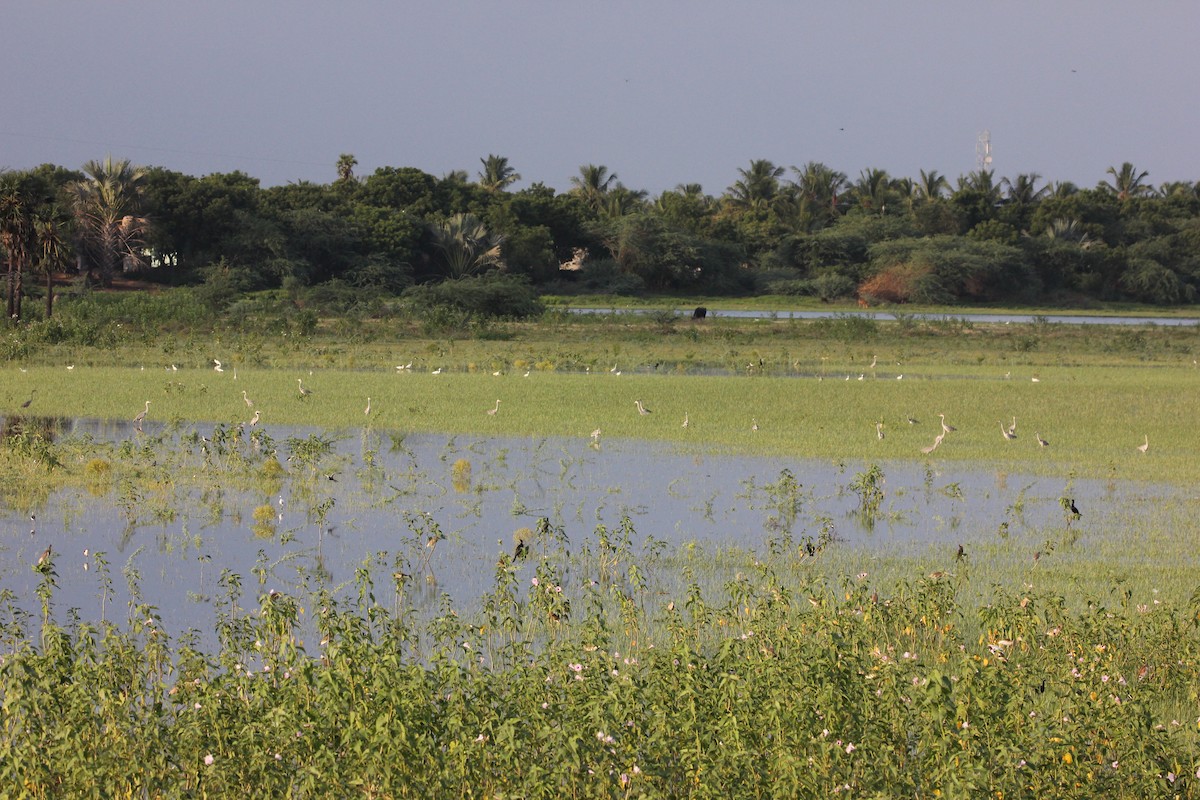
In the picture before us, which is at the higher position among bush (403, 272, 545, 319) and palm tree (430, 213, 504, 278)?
palm tree (430, 213, 504, 278)

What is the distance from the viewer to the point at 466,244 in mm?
48062

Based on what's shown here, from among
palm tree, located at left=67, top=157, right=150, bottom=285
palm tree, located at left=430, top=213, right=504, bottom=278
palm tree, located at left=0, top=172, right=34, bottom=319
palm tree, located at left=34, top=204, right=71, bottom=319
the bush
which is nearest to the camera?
palm tree, located at left=0, top=172, right=34, bottom=319

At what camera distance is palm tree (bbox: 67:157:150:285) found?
43.5 metres

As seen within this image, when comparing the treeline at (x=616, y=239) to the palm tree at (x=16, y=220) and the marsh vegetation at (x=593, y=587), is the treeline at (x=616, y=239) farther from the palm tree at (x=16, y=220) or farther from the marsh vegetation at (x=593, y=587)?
the marsh vegetation at (x=593, y=587)

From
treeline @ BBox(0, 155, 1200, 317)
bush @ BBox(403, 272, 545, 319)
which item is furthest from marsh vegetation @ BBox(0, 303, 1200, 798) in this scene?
treeline @ BBox(0, 155, 1200, 317)

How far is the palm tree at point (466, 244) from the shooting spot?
4797 cm

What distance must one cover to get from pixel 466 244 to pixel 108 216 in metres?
12.5

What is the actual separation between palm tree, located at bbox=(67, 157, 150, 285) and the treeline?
0.18 ft

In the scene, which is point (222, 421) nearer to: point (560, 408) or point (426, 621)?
point (560, 408)

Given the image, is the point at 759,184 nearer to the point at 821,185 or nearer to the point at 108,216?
the point at 821,185

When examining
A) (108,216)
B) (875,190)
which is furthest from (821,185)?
(108,216)

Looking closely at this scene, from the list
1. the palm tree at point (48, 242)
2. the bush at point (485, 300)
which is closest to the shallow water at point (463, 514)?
the palm tree at point (48, 242)

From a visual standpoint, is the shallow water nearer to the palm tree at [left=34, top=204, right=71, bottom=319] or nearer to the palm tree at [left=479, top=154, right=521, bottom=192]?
the palm tree at [left=34, top=204, right=71, bottom=319]

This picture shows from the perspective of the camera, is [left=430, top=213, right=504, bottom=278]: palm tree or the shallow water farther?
[left=430, top=213, right=504, bottom=278]: palm tree
